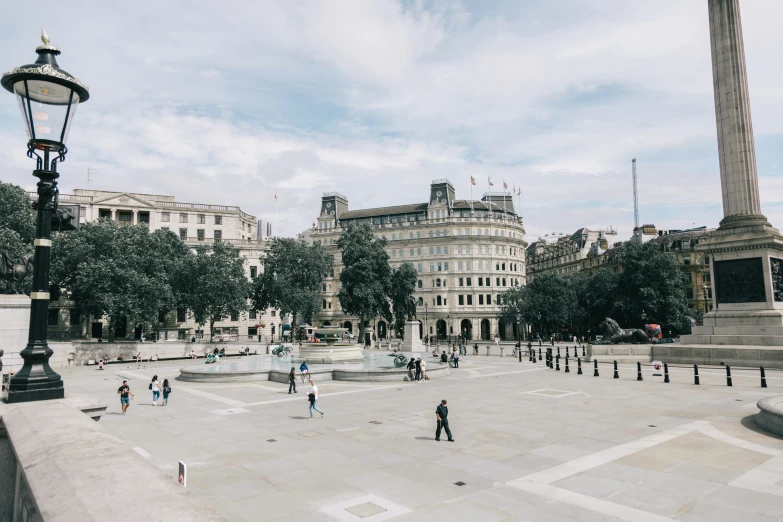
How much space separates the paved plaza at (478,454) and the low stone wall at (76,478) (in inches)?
10.2

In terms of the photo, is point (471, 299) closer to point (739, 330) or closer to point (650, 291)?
point (650, 291)

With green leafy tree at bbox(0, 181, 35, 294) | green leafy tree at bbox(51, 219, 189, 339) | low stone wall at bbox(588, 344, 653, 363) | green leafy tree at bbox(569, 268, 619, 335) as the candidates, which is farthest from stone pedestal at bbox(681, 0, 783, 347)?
green leafy tree at bbox(0, 181, 35, 294)

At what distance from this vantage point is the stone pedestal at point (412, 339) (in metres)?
50.7

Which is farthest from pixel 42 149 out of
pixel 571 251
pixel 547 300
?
pixel 571 251

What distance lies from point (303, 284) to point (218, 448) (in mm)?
53582

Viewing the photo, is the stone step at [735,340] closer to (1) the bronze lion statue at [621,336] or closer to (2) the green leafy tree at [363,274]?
(1) the bronze lion statue at [621,336]

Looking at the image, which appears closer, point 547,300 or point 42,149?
point 42,149

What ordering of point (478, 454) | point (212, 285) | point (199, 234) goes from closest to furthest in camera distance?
point (478, 454)
point (212, 285)
point (199, 234)

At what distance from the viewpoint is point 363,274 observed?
64.9m

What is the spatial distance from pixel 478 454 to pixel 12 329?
30880mm

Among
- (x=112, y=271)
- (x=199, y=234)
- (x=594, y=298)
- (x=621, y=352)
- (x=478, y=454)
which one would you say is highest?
(x=199, y=234)

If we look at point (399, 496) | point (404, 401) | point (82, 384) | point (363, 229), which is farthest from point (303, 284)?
point (399, 496)

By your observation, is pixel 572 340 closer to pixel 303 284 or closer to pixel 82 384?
pixel 303 284

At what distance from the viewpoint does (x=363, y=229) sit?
68.6m
